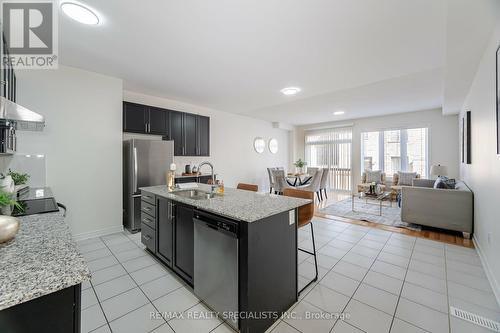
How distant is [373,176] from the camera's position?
6.44 meters

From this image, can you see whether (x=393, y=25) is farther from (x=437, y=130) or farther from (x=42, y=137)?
(x=437, y=130)

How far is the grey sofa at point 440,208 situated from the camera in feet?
10.4

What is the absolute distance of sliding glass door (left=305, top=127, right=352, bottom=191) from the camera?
7.31 meters

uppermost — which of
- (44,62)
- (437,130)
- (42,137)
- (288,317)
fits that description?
(44,62)

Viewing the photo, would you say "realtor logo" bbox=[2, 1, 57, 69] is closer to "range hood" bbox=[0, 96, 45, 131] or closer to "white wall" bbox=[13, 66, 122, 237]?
"white wall" bbox=[13, 66, 122, 237]

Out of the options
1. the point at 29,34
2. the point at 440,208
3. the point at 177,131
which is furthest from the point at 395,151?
the point at 29,34

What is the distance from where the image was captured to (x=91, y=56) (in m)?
2.67

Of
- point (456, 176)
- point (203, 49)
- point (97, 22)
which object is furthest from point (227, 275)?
point (456, 176)

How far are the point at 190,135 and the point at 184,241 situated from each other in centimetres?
300

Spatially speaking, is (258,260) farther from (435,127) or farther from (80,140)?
(435,127)

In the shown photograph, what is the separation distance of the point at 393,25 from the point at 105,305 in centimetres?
373

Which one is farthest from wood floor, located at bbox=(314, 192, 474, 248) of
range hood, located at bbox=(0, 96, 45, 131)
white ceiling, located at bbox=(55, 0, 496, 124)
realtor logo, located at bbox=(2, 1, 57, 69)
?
realtor logo, located at bbox=(2, 1, 57, 69)

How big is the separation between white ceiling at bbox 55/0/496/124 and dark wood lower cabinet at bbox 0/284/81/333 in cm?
211

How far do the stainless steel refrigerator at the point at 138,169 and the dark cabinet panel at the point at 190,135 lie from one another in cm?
73
